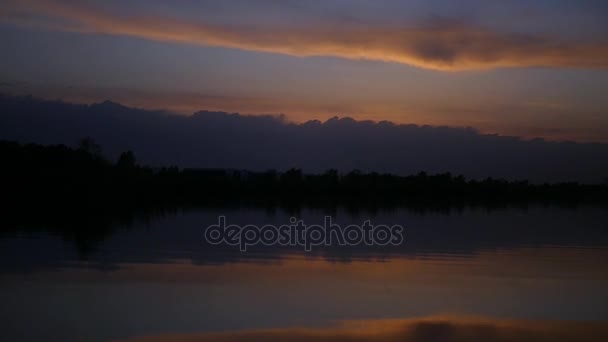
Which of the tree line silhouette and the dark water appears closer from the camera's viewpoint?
the dark water

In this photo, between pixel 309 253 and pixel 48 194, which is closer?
pixel 309 253

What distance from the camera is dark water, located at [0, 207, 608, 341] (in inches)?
318

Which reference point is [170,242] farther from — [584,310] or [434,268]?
[584,310]

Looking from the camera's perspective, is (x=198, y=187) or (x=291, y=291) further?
(x=198, y=187)

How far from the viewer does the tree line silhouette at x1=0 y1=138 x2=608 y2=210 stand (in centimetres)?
3691

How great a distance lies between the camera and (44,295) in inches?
375

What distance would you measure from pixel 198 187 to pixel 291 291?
43698 millimetres

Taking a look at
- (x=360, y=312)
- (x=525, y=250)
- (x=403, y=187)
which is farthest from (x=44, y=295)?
(x=403, y=187)

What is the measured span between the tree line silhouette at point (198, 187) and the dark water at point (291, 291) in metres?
18.7

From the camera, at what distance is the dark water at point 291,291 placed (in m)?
8.09

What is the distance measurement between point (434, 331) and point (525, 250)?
9994 millimetres

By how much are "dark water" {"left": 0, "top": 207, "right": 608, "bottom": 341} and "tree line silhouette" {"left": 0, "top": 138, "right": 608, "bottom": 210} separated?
61.2 feet

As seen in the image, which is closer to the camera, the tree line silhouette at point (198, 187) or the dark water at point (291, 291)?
the dark water at point (291, 291)

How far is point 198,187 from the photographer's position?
176 feet
